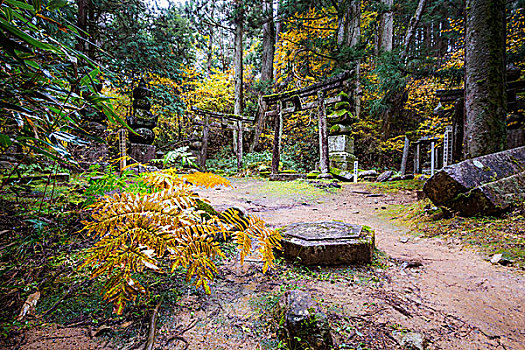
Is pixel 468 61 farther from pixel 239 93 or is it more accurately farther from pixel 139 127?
pixel 239 93

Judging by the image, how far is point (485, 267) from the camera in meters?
1.97

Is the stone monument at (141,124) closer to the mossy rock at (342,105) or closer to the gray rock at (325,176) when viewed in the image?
the gray rock at (325,176)

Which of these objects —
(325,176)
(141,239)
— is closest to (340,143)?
(325,176)

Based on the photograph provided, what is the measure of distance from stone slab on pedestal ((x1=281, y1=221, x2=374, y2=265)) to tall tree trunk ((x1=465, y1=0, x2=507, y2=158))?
3469 mm

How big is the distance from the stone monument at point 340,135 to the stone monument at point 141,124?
6.97 m

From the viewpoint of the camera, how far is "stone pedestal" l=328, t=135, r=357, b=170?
9633 mm

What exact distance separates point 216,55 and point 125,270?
879 inches

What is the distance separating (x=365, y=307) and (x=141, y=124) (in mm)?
7654

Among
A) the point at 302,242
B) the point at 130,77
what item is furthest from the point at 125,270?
the point at 130,77

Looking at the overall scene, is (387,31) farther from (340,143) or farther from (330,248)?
(330,248)

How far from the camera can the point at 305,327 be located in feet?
3.66

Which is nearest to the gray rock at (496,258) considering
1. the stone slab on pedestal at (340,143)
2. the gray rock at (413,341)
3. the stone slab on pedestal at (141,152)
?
the gray rock at (413,341)

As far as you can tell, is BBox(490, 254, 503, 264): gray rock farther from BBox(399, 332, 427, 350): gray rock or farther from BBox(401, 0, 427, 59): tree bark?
BBox(401, 0, 427, 59): tree bark

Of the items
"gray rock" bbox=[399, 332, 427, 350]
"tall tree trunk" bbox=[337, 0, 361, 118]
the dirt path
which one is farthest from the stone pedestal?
"gray rock" bbox=[399, 332, 427, 350]
